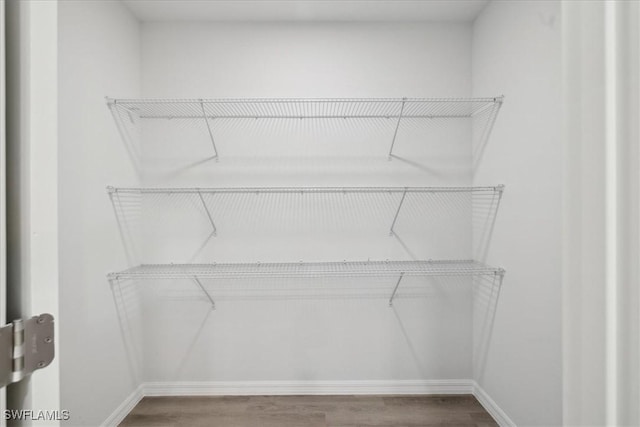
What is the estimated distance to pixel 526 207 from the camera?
1.75 metres

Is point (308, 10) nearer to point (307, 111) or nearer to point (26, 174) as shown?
point (307, 111)

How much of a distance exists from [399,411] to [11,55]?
7.87 ft

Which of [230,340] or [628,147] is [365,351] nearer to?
[230,340]

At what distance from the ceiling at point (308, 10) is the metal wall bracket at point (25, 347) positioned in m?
2.24

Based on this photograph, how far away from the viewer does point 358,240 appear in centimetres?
236

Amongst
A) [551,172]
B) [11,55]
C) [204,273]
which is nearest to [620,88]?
[11,55]

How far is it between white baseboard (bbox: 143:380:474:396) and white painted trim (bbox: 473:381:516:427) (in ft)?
0.26

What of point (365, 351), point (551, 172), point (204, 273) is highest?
point (551, 172)

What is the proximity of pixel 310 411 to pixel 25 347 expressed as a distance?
2.05 meters

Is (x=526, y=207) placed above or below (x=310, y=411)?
above

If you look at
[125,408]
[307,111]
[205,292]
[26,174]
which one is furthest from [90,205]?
[26,174]

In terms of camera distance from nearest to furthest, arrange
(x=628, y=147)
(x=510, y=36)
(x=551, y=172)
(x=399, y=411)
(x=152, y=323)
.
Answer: (x=628, y=147)
(x=551, y=172)
(x=510, y=36)
(x=399, y=411)
(x=152, y=323)

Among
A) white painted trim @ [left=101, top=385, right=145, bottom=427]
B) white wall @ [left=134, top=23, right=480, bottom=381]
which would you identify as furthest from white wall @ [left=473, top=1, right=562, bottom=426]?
white painted trim @ [left=101, top=385, right=145, bottom=427]

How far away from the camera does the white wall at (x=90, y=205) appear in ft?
5.35
